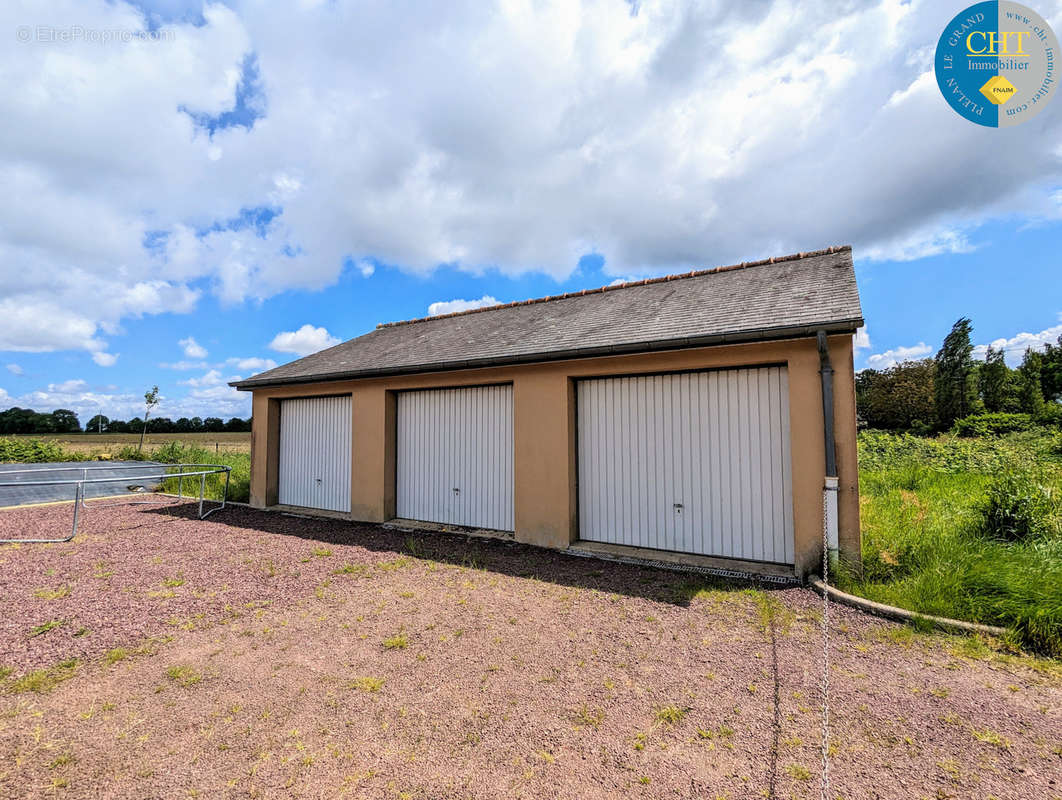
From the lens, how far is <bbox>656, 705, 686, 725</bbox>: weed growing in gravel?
99.4 inches

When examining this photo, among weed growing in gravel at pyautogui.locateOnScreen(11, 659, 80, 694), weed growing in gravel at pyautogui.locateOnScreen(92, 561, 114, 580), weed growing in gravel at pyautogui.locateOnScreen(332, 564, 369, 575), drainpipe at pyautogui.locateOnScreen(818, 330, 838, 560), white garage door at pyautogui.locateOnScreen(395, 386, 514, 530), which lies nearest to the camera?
weed growing in gravel at pyautogui.locateOnScreen(11, 659, 80, 694)

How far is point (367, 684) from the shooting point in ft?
9.43

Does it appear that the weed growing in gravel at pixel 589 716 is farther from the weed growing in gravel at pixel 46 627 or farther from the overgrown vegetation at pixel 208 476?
the overgrown vegetation at pixel 208 476

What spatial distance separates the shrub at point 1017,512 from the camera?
15.4ft

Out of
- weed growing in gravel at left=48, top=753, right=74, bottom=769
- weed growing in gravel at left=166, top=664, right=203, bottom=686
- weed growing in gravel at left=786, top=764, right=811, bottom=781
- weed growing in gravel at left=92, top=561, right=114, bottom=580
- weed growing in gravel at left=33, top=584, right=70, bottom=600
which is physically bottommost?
weed growing in gravel at left=786, top=764, right=811, bottom=781

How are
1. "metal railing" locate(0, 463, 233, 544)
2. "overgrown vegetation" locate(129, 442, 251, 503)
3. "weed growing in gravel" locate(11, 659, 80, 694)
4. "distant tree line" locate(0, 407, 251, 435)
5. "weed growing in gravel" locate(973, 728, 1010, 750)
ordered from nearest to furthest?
1. "weed growing in gravel" locate(973, 728, 1010, 750)
2. "weed growing in gravel" locate(11, 659, 80, 694)
3. "metal railing" locate(0, 463, 233, 544)
4. "overgrown vegetation" locate(129, 442, 251, 503)
5. "distant tree line" locate(0, 407, 251, 435)

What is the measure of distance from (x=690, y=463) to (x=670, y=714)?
134 inches

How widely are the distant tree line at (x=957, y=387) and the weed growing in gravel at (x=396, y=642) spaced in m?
33.8

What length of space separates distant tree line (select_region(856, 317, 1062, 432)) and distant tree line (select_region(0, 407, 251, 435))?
46.9 m

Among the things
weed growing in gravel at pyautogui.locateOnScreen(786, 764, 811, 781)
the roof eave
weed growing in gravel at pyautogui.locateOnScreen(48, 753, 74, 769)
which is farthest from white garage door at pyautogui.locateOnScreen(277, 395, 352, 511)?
weed growing in gravel at pyautogui.locateOnScreen(786, 764, 811, 781)

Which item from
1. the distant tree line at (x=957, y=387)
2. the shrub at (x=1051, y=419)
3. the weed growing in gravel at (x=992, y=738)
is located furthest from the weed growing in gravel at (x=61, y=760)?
the distant tree line at (x=957, y=387)

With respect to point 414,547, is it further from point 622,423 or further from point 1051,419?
point 1051,419

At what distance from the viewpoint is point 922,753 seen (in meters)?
2.27

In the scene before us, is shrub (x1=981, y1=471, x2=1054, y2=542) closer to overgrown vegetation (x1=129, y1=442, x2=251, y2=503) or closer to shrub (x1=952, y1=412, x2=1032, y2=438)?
overgrown vegetation (x1=129, y1=442, x2=251, y2=503)
